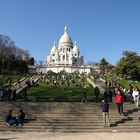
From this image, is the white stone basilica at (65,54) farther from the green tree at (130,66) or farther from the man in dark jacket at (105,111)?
the man in dark jacket at (105,111)

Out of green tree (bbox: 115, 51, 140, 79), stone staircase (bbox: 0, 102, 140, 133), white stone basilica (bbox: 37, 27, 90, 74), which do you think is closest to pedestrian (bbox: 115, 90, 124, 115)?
stone staircase (bbox: 0, 102, 140, 133)

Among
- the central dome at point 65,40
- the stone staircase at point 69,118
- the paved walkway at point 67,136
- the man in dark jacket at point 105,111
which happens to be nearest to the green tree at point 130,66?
the stone staircase at point 69,118

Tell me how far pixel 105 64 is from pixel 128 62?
68.8 m

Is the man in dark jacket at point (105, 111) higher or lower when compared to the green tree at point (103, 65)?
lower

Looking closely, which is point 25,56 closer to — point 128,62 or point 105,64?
point 105,64

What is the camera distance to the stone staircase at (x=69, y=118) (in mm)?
21594

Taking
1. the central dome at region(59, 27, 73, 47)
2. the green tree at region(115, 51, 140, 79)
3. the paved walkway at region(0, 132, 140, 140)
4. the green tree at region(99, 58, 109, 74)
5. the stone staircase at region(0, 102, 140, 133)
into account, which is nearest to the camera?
the paved walkway at region(0, 132, 140, 140)

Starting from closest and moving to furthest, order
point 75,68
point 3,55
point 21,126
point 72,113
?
point 21,126 < point 72,113 < point 3,55 < point 75,68

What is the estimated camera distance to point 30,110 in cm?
2486

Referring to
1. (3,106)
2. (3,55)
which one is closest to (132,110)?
(3,106)

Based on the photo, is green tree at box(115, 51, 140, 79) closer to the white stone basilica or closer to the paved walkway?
the paved walkway

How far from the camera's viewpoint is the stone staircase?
21594 millimetres

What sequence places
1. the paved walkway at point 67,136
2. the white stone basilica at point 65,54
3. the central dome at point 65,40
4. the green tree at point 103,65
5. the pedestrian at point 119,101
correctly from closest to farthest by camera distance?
the paved walkway at point 67,136 → the pedestrian at point 119,101 → the green tree at point 103,65 → the white stone basilica at point 65,54 → the central dome at point 65,40

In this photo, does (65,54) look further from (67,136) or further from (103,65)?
(67,136)
